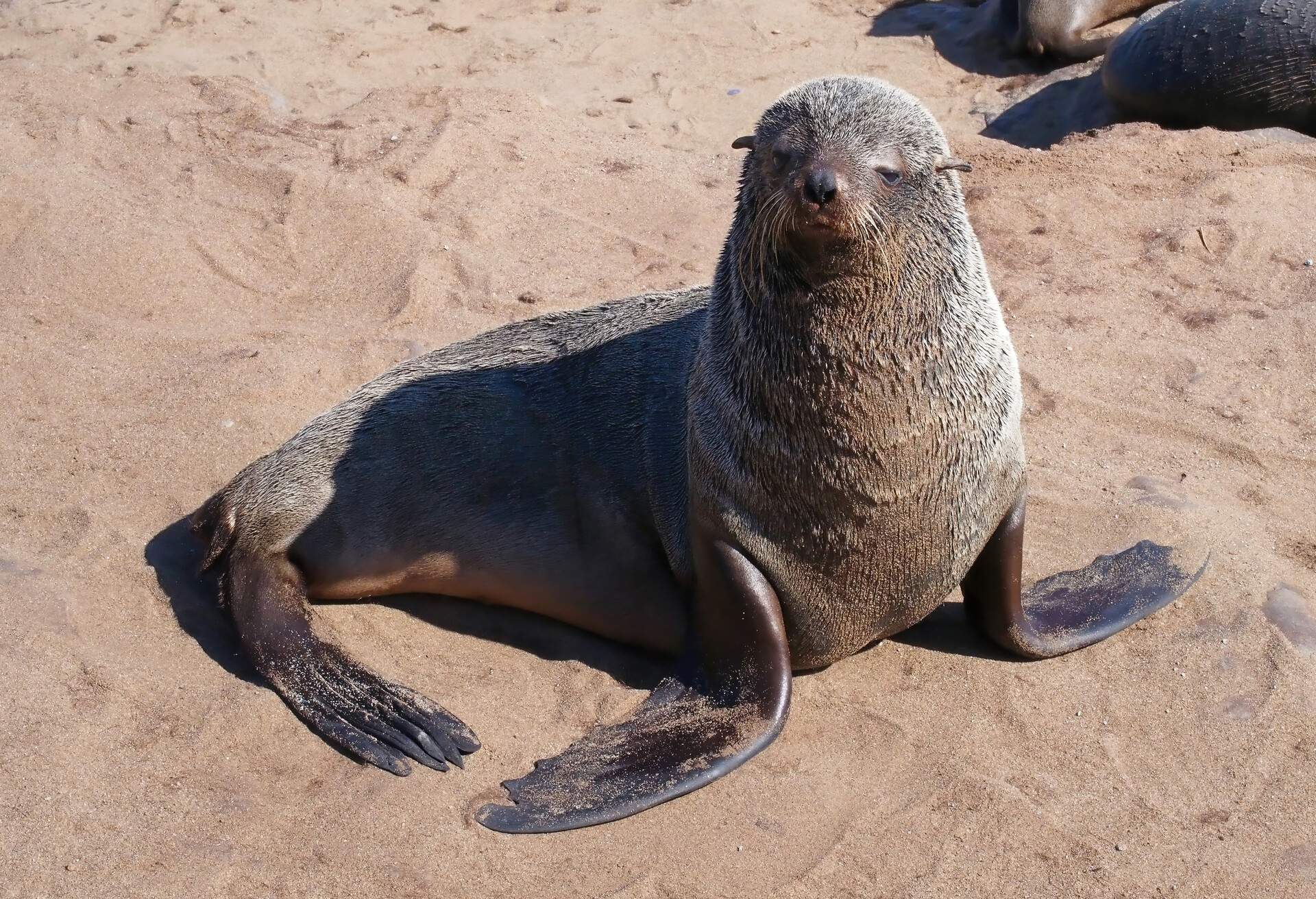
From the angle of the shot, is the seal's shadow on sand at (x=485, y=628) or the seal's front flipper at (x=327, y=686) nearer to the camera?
the seal's front flipper at (x=327, y=686)

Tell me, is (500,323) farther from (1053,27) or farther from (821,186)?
(1053,27)

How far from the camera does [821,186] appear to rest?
3.59m

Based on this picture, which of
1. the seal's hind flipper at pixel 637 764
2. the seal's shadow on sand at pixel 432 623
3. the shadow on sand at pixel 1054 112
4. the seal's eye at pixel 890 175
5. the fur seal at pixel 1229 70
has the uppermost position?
the seal's eye at pixel 890 175

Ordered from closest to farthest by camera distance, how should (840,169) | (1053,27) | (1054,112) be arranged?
1. (840,169)
2. (1054,112)
3. (1053,27)

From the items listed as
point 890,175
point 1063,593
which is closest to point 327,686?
point 890,175

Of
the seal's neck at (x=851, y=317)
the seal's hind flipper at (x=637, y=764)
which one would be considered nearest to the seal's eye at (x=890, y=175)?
the seal's neck at (x=851, y=317)

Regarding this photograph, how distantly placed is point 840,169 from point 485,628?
2103 mm

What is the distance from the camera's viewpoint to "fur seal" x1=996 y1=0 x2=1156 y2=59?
1065cm

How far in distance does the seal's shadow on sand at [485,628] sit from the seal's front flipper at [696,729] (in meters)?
0.31

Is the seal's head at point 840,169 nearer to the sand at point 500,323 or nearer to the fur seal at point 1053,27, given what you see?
the sand at point 500,323

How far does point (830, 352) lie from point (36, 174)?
5.48m

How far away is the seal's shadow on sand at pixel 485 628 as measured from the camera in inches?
182

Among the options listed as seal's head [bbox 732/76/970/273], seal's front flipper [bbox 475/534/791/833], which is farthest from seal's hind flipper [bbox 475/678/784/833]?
seal's head [bbox 732/76/970/273]

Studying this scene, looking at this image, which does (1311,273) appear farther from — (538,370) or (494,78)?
(494,78)
